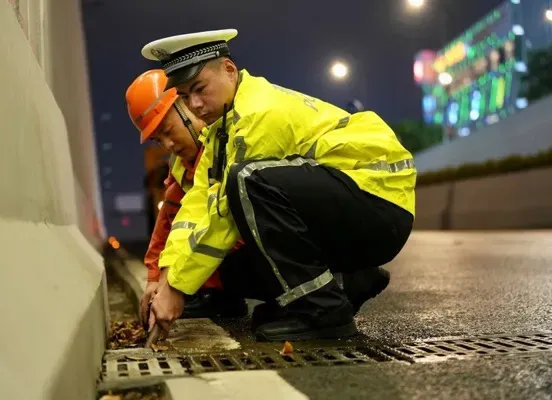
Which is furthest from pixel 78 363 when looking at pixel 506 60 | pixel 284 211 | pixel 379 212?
pixel 506 60

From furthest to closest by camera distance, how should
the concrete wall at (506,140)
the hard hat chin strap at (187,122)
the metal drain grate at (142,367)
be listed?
the concrete wall at (506,140)
the hard hat chin strap at (187,122)
the metal drain grate at (142,367)

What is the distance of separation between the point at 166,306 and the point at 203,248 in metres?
0.28

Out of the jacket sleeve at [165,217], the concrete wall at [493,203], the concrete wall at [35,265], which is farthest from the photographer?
the concrete wall at [493,203]

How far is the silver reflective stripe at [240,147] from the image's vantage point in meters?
2.73

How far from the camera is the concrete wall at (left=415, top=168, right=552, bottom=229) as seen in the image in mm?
16016

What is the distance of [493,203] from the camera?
712 inches

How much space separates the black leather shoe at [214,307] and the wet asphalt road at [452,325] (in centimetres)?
29

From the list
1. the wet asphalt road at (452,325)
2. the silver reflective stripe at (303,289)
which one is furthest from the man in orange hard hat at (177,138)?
the silver reflective stripe at (303,289)

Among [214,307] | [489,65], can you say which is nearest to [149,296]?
[214,307]

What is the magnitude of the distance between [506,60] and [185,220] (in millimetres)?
52510

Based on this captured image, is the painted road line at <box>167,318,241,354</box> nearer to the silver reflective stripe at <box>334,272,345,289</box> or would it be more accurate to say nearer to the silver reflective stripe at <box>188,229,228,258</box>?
the silver reflective stripe at <box>188,229,228,258</box>

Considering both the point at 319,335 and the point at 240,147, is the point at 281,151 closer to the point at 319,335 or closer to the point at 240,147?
the point at 240,147

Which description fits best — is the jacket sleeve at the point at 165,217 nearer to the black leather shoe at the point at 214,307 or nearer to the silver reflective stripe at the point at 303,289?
the black leather shoe at the point at 214,307

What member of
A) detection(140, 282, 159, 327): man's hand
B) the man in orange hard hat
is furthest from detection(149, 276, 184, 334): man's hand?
the man in orange hard hat
